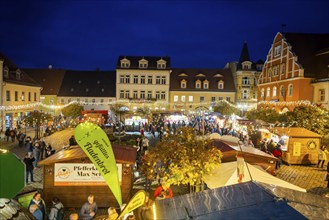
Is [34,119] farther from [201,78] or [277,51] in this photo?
[201,78]

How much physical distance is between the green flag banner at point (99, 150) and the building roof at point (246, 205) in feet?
5.61

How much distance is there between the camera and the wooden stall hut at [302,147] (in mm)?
18156

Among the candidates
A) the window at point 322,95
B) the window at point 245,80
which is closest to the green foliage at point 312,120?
the window at point 322,95

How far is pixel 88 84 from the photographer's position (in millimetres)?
52438

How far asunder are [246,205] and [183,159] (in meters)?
5.16

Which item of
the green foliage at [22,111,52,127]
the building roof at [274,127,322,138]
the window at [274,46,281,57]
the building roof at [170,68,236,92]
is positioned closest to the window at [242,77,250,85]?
the building roof at [170,68,236,92]

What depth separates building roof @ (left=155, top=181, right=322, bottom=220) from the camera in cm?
428

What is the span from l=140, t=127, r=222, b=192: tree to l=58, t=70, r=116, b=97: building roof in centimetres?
4275

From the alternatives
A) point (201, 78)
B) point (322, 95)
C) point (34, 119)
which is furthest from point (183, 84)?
point (34, 119)

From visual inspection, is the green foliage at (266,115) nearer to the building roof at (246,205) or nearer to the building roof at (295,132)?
the building roof at (295,132)

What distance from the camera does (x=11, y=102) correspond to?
3306cm

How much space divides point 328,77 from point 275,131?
14.1 metres

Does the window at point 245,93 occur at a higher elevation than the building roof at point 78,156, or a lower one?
higher

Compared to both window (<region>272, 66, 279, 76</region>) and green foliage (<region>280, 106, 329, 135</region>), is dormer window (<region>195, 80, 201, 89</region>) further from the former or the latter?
green foliage (<region>280, 106, 329, 135</region>)
